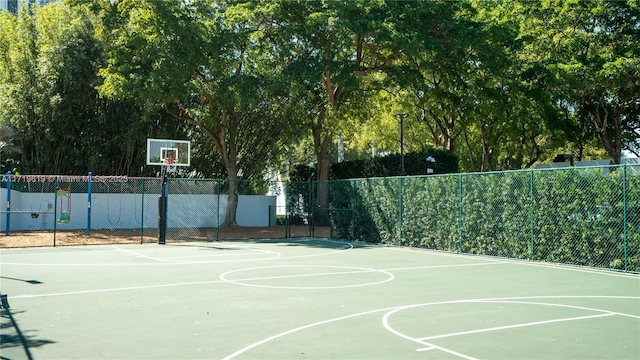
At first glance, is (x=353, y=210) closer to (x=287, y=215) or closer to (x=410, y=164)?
(x=287, y=215)

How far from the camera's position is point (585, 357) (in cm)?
633

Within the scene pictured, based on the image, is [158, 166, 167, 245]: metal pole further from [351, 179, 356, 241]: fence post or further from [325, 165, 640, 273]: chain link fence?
[325, 165, 640, 273]: chain link fence

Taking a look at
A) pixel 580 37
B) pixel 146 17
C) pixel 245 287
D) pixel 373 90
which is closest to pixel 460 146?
pixel 373 90

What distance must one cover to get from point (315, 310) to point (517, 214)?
9.41 m

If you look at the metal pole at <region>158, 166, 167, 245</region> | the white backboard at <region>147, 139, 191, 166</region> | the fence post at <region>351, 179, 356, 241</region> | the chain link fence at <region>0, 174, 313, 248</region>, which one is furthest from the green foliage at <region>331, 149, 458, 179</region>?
the metal pole at <region>158, 166, 167, 245</region>

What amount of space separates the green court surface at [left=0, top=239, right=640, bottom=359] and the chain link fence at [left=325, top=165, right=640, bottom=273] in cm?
75

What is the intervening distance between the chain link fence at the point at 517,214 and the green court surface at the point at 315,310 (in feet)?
2.46

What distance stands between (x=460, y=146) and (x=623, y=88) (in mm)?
15352

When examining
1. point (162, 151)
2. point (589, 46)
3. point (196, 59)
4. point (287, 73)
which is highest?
point (589, 46)

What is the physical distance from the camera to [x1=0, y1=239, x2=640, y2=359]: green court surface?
665 cm

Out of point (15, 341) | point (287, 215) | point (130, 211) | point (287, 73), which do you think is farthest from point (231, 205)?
point (15, 341)

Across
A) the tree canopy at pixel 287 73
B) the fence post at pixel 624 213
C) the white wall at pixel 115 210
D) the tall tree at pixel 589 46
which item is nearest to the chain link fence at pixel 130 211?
the white wall at pixel 115 210

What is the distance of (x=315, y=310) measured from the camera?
29.3ft

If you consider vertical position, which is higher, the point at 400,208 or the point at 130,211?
the point at 400,208
